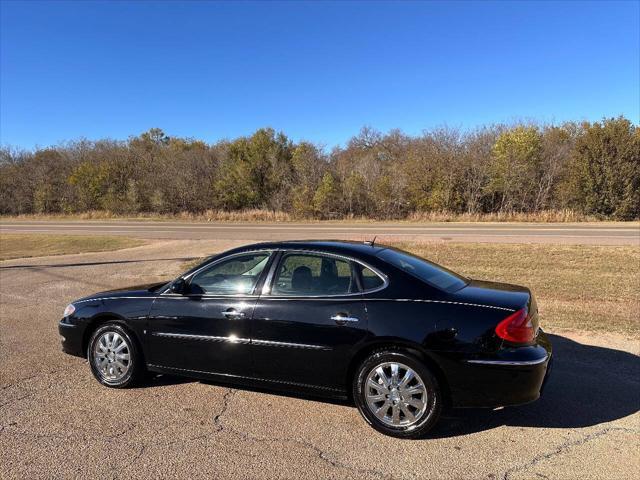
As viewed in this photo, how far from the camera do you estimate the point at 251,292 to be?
4.39m

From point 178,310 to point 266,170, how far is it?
36098mm

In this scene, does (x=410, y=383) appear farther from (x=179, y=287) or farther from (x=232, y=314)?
(x=179, y=287)

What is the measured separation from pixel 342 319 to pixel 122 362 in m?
2.41

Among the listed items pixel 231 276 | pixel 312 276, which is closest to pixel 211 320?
pixel 231 276

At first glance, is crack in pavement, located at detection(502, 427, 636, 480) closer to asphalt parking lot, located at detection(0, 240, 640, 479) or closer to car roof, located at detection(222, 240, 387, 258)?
asphalt parking lot, located at detection(0, 240, 640, 479)

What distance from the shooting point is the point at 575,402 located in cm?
430

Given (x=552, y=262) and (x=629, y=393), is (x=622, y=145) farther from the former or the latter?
(x=629, y=393)

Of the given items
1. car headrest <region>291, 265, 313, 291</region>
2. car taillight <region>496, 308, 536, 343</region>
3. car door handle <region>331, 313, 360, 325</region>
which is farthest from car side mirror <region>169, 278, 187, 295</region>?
car taillight <region>496, 308, 536, 343</region>

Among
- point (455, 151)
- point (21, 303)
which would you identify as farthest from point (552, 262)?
point (455, 151)

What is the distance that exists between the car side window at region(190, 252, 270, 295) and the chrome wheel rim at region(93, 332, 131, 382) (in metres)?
0.98

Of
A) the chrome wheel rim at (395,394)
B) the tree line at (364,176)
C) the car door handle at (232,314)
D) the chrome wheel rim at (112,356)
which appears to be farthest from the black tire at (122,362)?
the tree line at (364,176)

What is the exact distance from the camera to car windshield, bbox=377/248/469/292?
4121mm

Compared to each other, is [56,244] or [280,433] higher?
[56,244]

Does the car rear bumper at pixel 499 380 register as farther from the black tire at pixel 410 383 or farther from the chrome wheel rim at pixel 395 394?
the chrome wheel rim at pixel 395 394
